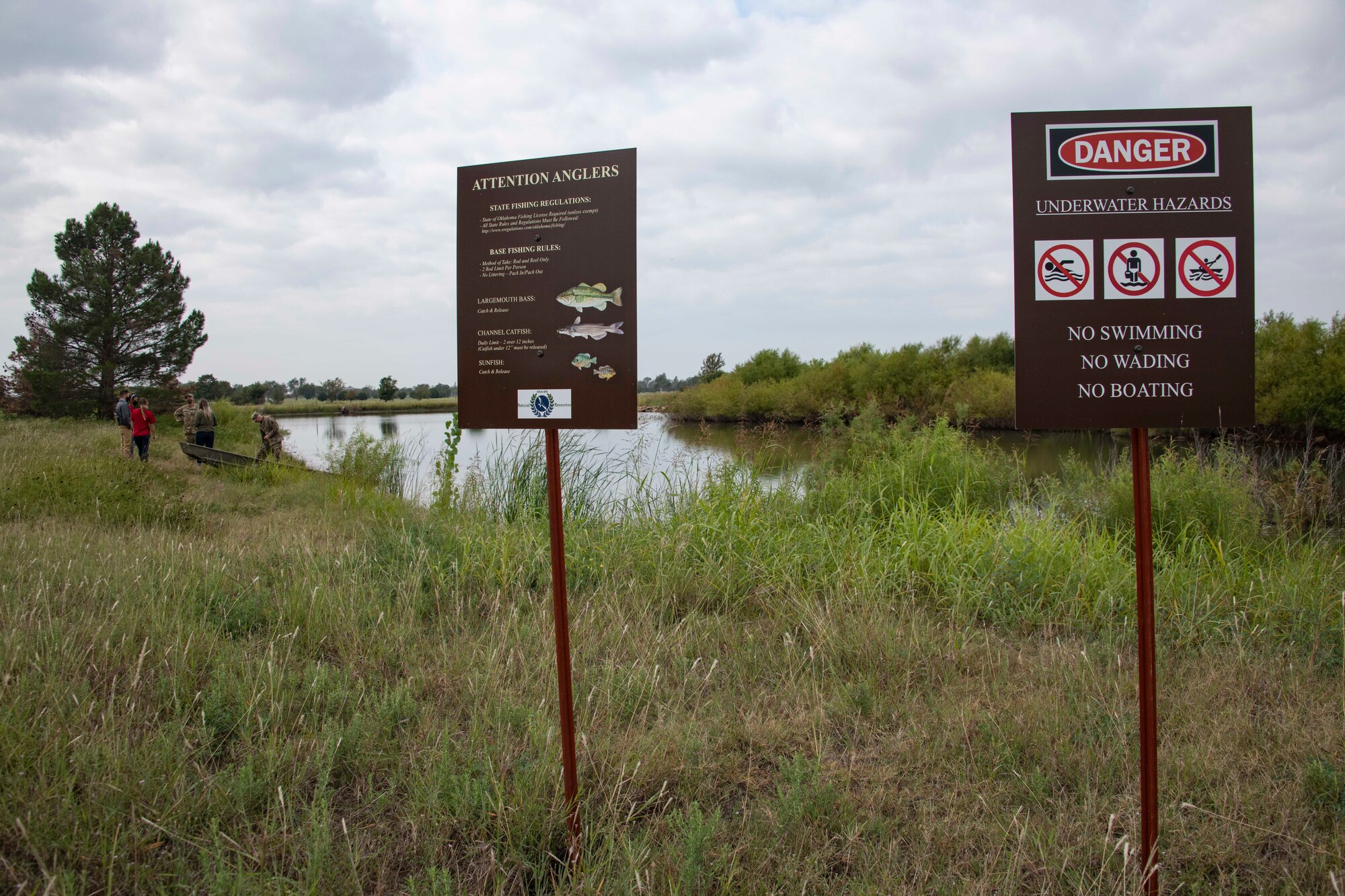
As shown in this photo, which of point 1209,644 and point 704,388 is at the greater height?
point 704,388

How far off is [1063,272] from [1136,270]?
0.23 metres

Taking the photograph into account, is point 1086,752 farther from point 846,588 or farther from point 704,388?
point 704,388

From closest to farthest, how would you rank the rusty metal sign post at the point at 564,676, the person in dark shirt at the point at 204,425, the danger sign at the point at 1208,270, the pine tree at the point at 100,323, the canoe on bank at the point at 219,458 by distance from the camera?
the danger sign at the point at 1208,270, the rusty metal sign post at the point at 564,676, the canoe on bank at the point at 219,458, the person in dark shirt at the point at 204,425, the pine tree at the point at 100,323

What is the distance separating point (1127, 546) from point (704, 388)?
4527cm

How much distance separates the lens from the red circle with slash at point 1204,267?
7.87 feet

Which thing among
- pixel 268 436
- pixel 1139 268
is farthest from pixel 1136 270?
pixel 268 436

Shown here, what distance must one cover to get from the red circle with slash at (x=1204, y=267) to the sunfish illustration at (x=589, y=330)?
1.85m

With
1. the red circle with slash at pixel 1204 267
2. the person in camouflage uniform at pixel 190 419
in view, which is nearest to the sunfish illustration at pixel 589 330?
the red circle with slash at pixel 1204 267

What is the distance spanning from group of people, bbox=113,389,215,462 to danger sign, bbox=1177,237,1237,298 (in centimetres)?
1750

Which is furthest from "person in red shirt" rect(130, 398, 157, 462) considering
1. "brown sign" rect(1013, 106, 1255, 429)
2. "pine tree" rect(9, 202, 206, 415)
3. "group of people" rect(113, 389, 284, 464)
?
"pine tree" rect(9, 202, 206, 415)

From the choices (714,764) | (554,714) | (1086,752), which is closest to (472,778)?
(554,714)

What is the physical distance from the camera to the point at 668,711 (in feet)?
11.4

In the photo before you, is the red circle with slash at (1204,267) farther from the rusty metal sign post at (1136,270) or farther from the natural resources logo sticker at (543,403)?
the natural resources logo sticker at (543,403)

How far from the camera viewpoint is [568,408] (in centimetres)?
269
